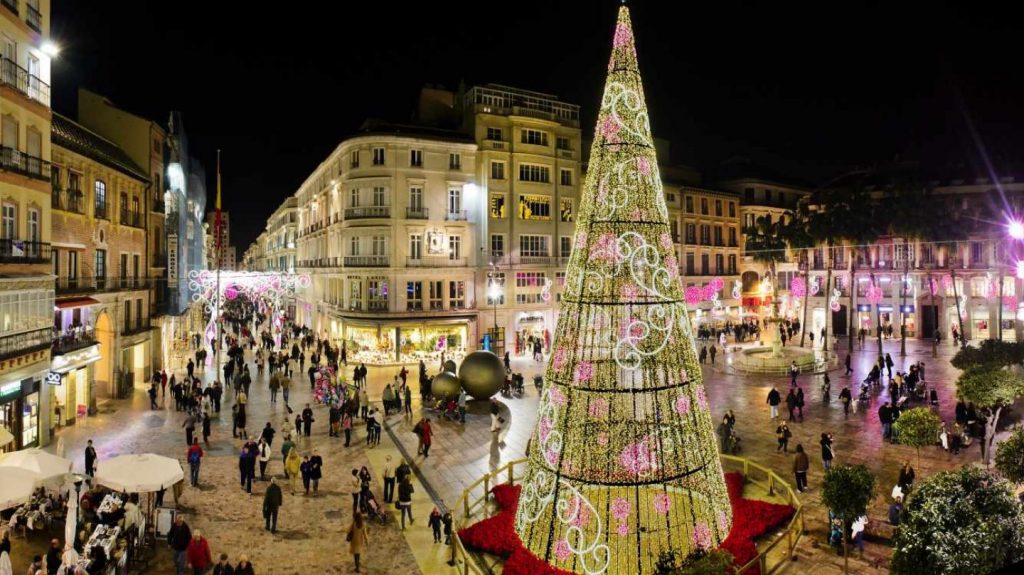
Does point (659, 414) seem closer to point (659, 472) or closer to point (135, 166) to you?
point (659, 472)

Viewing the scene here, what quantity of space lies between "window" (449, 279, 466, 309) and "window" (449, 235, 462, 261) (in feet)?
5.83

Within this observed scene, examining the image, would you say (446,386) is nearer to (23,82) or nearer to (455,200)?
(23,82)

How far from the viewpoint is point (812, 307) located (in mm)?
58812

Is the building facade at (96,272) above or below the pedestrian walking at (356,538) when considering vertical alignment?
above

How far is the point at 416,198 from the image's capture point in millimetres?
42344

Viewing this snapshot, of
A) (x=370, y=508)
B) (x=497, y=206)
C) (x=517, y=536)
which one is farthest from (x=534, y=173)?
(x=517, y=536)

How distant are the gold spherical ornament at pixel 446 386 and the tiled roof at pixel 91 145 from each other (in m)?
18.5

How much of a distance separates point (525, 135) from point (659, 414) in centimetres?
3700

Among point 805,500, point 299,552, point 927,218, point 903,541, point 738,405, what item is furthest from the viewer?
point 927,218

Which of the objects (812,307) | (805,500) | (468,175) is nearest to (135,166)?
(468,175)

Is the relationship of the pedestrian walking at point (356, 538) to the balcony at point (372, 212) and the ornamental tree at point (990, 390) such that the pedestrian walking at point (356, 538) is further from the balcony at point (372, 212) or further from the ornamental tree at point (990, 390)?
the balcony at point (372, 212)

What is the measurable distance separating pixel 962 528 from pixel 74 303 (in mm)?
30369

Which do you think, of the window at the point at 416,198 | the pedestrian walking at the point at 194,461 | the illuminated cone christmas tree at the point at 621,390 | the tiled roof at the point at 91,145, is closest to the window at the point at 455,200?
the window at the point at 416,198

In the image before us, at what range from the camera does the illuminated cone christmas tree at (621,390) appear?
11039mm
